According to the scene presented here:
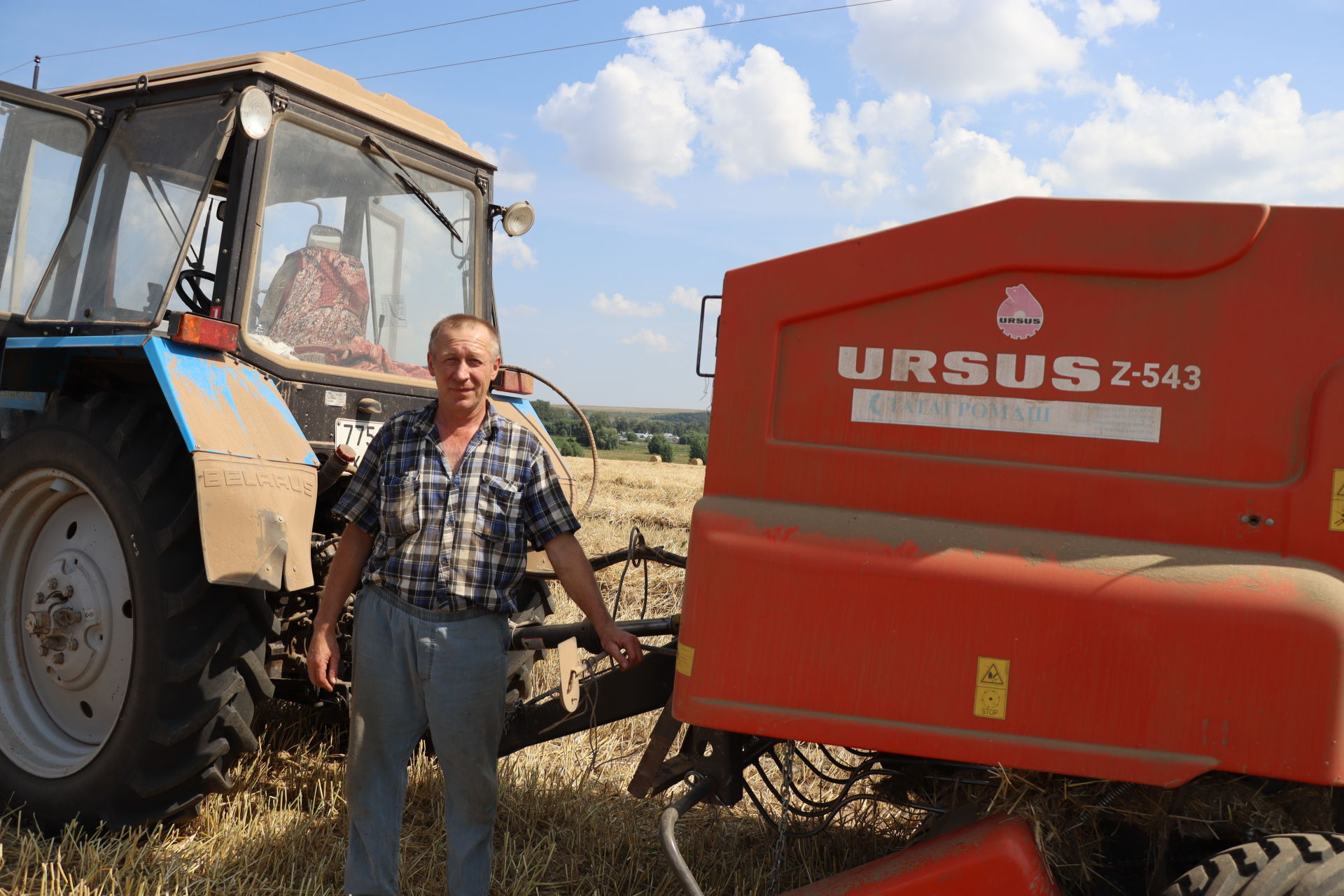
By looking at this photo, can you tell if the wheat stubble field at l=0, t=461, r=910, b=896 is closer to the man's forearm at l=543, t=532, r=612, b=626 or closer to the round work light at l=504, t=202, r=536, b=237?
the man's forearm at l=543, t=532, r=612, b=626

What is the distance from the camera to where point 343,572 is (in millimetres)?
2791

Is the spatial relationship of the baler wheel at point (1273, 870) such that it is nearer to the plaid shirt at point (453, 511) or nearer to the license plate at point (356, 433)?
the plaid shirt at point (453, 511)

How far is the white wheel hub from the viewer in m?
3.20

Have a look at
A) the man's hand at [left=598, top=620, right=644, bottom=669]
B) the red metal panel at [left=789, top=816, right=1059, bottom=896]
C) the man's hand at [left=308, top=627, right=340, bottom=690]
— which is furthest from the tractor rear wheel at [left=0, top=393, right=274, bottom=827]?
the red metal panel at [left=789, top=816, right=1059, bottom=896]

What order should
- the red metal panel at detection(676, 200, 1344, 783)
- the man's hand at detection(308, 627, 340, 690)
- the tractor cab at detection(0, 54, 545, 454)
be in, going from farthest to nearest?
the tractor cab at detection(0, 54, 545, 454) → the man's hand at detection(308, 627, 340, 690) → the red metal panel at detection(676, 200, 1344, 783)

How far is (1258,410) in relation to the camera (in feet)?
6.63

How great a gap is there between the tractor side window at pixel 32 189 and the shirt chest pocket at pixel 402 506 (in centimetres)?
206

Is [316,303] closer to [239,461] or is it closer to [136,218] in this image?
[136,218]

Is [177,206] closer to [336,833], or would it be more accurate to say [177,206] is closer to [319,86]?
[319,86]

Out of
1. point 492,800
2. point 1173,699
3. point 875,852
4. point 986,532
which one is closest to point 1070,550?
point 986,532

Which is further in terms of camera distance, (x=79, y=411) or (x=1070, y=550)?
(x=79, y=411)

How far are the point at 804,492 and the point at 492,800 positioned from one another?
124 centimetres

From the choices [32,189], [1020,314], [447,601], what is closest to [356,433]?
[447,601]

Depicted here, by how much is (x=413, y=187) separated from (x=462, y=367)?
160cm
